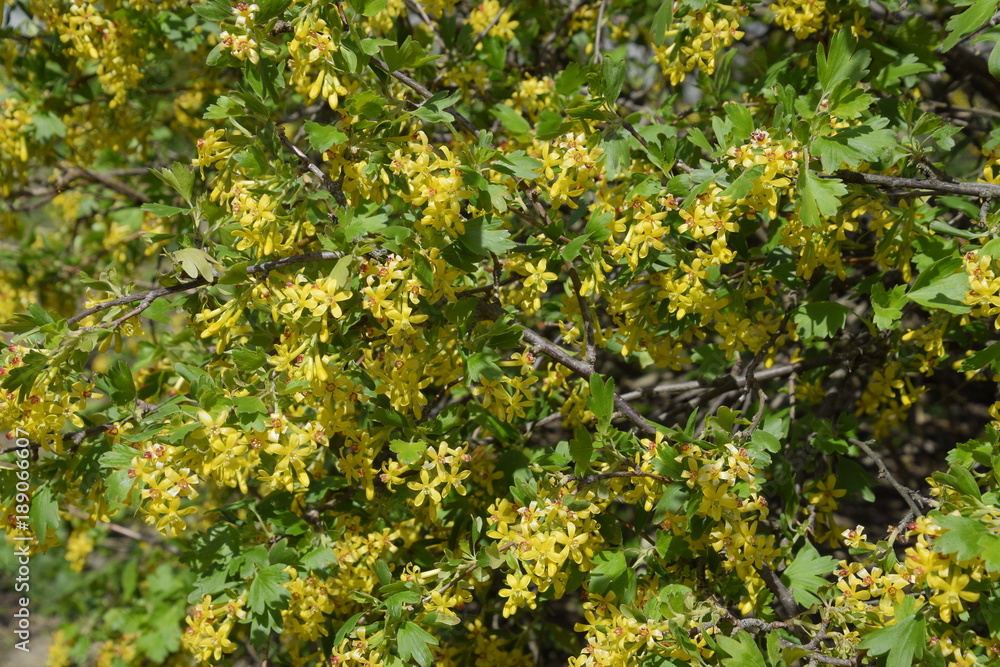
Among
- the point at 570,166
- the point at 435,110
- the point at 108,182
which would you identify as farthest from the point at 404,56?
the point at 108,182

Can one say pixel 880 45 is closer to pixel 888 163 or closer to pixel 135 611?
pixel 888 163

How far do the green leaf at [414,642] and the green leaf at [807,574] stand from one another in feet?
3.73

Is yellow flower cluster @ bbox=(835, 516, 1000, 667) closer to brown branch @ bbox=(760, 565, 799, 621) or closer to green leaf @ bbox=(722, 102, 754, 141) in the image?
brown branch @ bbox=(760, 565, 799, 621)

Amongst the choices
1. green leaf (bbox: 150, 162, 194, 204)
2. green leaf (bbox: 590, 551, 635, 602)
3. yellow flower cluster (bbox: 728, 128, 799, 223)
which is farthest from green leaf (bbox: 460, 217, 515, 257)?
green leaf (bbox: 590, 551, 635, 602)

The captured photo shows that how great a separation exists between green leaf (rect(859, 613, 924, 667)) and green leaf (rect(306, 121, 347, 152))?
1.89 m

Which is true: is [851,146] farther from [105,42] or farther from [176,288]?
[105,42]

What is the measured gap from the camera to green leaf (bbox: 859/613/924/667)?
5.79ft

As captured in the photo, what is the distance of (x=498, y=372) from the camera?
1979 millimetres

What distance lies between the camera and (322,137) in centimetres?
193

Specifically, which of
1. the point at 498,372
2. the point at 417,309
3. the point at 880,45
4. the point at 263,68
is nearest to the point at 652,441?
the point at 498,372

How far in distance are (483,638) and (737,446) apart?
1389 mm

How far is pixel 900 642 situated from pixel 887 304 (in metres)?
0.98

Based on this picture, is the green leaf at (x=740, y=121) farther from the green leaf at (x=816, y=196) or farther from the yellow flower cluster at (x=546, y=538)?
the yellow flower cluster at (x=546, y=538)

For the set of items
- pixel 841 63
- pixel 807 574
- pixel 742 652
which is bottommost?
pixel 807 574
